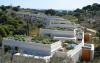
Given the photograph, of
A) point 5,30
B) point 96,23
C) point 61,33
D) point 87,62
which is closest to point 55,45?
point 87,62

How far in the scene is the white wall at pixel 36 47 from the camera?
14000mm

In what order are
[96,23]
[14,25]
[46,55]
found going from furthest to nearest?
[96,23]
[14,25]
[46,55]

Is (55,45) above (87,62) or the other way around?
above

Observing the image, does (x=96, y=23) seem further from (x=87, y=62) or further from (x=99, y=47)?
(x=87, y=62)

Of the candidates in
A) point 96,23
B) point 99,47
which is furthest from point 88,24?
point 99,47

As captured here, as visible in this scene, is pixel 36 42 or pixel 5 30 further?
pixel 5 30

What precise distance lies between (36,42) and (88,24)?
22.4m

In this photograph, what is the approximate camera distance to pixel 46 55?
14094 millimetres

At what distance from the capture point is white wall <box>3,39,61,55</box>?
1400 cm

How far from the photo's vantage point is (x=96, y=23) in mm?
33719

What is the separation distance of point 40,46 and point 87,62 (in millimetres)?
3972

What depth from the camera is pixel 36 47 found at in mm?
14438

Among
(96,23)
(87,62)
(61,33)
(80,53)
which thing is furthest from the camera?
(96,23)

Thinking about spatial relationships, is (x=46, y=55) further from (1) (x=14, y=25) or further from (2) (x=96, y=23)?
(2) (x=96, y=23)
